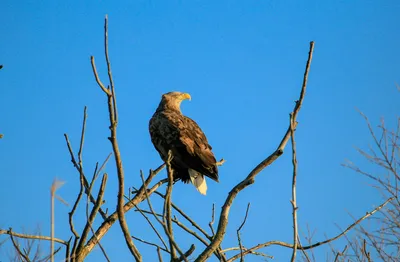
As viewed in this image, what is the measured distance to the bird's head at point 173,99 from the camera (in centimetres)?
833

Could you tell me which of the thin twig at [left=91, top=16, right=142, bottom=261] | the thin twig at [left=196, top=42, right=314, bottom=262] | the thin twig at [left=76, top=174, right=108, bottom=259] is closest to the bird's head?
the thin twig at [left=76, top=174, right=108, bottom=259]

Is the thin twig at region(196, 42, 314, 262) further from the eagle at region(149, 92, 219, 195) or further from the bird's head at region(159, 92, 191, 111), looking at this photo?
the bird's head at region(159, 92, 191, 111)

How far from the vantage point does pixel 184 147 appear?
682 centimetres

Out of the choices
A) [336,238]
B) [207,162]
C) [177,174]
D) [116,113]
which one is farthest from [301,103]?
[177,174]

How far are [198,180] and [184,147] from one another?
1.40 feet

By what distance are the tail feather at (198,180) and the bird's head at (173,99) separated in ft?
5.65

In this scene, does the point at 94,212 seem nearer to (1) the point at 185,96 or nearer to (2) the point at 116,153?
(2) the point at 116,153

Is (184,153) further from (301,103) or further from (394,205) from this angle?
(301,103)

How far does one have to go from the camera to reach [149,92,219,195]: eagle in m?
6.62

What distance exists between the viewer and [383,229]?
5125 millimetres

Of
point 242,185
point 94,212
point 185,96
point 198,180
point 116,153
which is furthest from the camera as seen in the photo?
point 185,96

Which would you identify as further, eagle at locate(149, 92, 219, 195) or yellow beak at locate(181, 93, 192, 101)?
yellow beak at locate(181, 93, 192, 101)

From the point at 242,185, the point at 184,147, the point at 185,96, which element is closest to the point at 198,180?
the point at 184,147

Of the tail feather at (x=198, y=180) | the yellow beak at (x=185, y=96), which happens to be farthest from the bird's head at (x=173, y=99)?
the tail feather at (x=198, y=180)
